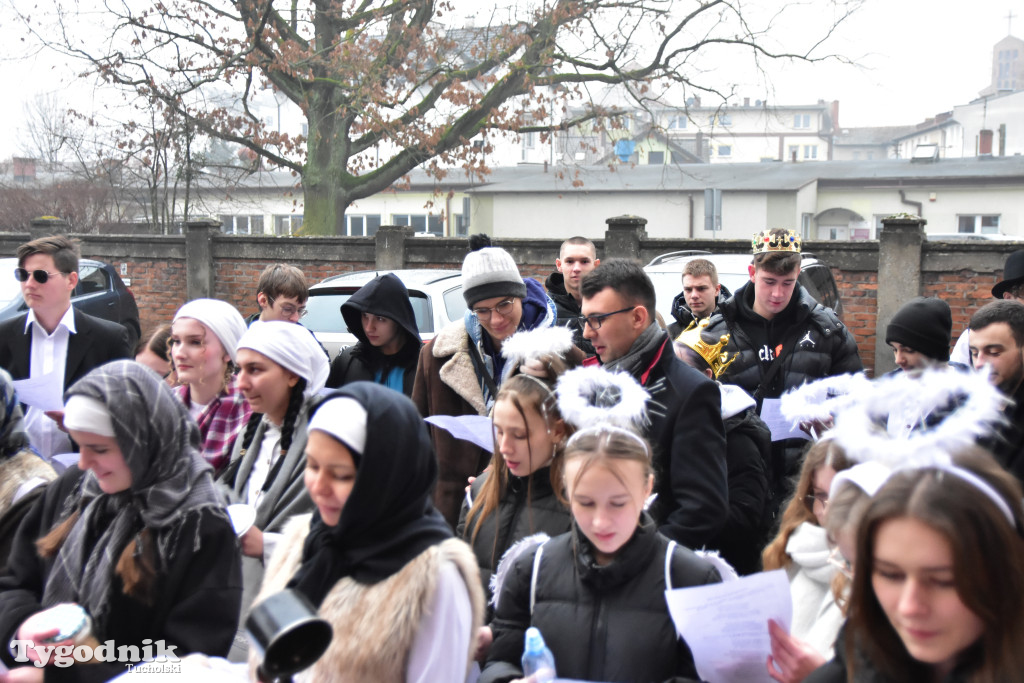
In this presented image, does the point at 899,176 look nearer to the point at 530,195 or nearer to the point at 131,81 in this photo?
→ the point at 530,195

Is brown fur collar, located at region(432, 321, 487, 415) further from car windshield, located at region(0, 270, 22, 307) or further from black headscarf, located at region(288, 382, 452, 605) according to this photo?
car windshield, located at region(0, 270, 22, 307)

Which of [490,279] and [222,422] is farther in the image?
[490,279]


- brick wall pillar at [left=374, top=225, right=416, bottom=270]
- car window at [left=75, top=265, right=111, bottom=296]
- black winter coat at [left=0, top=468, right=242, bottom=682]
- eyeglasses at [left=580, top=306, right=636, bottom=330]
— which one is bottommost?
black winter coat at [left=0, top=468, right=242, bottom=682]

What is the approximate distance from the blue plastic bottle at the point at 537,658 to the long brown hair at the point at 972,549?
0.91m

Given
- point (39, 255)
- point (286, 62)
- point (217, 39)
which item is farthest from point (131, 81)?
point (39, 255)

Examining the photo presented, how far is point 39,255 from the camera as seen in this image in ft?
16.5

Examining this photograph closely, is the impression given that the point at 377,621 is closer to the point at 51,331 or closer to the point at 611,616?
the point at 611,616

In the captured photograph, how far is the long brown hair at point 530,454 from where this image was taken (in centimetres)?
320

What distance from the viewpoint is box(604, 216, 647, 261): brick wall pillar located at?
44.3 feet

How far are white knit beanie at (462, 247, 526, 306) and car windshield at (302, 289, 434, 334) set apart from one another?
14.2 ft

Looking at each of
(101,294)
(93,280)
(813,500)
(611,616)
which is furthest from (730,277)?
(93,280)

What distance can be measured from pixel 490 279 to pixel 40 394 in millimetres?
2132

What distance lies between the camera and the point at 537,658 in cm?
247

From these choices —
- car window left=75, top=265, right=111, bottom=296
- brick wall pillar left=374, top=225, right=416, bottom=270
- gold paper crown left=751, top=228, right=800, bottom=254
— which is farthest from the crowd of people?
brick wall pillar left=374, top=225, right=416, bottom=270
